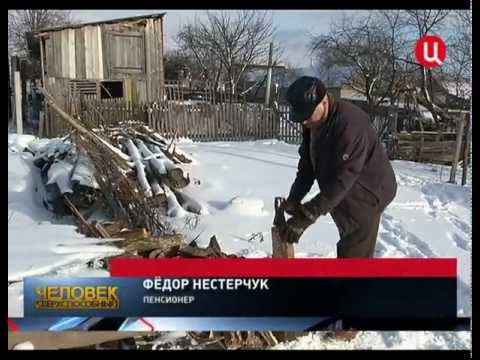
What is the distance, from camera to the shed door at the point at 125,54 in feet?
7.45

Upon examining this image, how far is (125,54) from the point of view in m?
2.38

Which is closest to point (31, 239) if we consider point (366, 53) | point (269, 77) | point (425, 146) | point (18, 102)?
point (18, 102)

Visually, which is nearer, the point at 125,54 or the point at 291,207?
the point at 291,207

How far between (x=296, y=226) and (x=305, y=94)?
0.59m

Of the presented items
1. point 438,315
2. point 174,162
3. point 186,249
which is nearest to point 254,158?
point 174,162

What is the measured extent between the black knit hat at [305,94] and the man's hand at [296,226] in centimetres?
42

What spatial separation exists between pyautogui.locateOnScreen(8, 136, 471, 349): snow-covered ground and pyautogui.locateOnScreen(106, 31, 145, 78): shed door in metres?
0.44

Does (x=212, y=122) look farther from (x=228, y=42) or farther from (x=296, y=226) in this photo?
(x=296, y=226)

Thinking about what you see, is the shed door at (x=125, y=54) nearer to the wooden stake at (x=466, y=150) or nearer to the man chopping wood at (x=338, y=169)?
the man chopping wood at (x=338, y=169)

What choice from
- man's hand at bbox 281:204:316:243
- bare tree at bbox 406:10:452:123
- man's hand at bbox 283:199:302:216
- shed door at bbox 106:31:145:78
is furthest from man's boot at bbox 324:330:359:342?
shed door at bbox 106:31:145:78

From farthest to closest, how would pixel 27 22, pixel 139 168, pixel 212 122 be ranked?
pixel 139 168 < pixel 212 122 < pixel 27 22

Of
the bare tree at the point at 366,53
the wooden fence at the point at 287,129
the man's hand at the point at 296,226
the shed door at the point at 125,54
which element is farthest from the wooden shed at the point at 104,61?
the man's hand at the point at 296,226

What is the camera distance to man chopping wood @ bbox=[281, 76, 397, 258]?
218 cm
